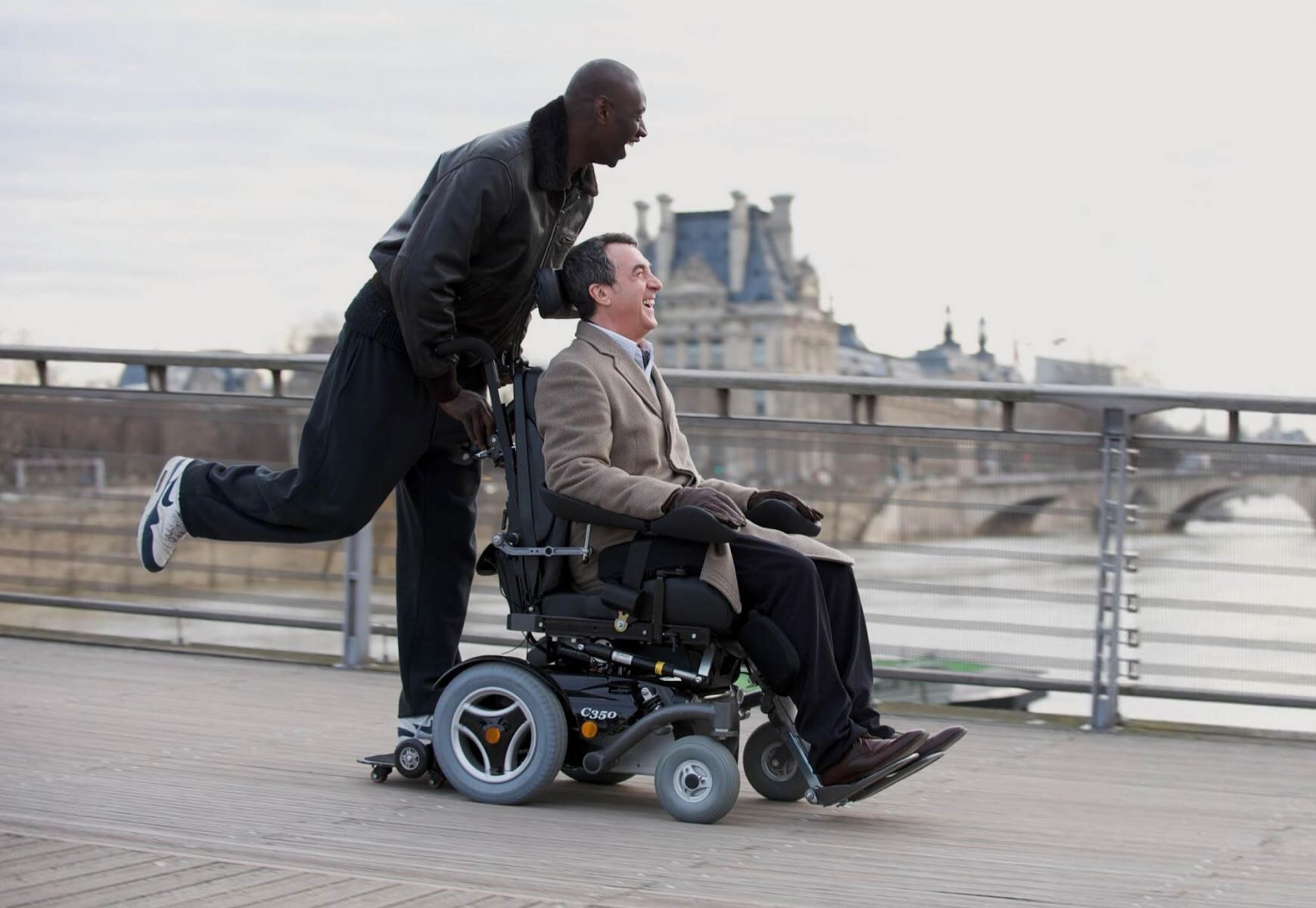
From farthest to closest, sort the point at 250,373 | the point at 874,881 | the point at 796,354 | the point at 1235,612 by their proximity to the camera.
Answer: the point at 796,354
the point at 250,373
the point at 1235,612
the point at 874,881

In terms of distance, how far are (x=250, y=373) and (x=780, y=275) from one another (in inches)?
4063

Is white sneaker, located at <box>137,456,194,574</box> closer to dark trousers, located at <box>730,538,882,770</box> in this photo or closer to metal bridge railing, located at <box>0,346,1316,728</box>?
dark trousers, located at <box>730,538,882,770</box>

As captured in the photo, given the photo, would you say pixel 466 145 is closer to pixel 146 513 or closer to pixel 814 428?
pixel 146 513

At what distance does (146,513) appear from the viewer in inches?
163

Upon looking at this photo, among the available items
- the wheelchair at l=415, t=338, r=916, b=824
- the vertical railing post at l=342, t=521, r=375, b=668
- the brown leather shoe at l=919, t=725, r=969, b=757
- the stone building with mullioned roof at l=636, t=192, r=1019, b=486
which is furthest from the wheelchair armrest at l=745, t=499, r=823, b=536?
the stone building with mullioned roof at l=636, t=192, r=1019, b=486

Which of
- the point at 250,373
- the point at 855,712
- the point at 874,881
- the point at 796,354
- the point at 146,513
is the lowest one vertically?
the point at 874,881

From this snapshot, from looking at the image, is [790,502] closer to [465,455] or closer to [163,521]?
[465,455]

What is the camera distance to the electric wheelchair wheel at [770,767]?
3.96 m

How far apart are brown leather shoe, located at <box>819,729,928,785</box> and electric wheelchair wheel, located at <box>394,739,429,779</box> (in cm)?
96

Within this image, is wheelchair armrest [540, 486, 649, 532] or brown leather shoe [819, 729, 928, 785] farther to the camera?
wheelchair armrest [540, 486, 649, 532]

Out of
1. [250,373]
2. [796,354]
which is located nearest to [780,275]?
[796,354]

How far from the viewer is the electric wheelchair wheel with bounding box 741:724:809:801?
3.96m

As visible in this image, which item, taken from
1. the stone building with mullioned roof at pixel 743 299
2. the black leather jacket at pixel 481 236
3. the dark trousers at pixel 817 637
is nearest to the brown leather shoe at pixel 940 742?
the dark trousers at pixel 817 637

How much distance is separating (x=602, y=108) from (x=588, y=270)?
368 mm
